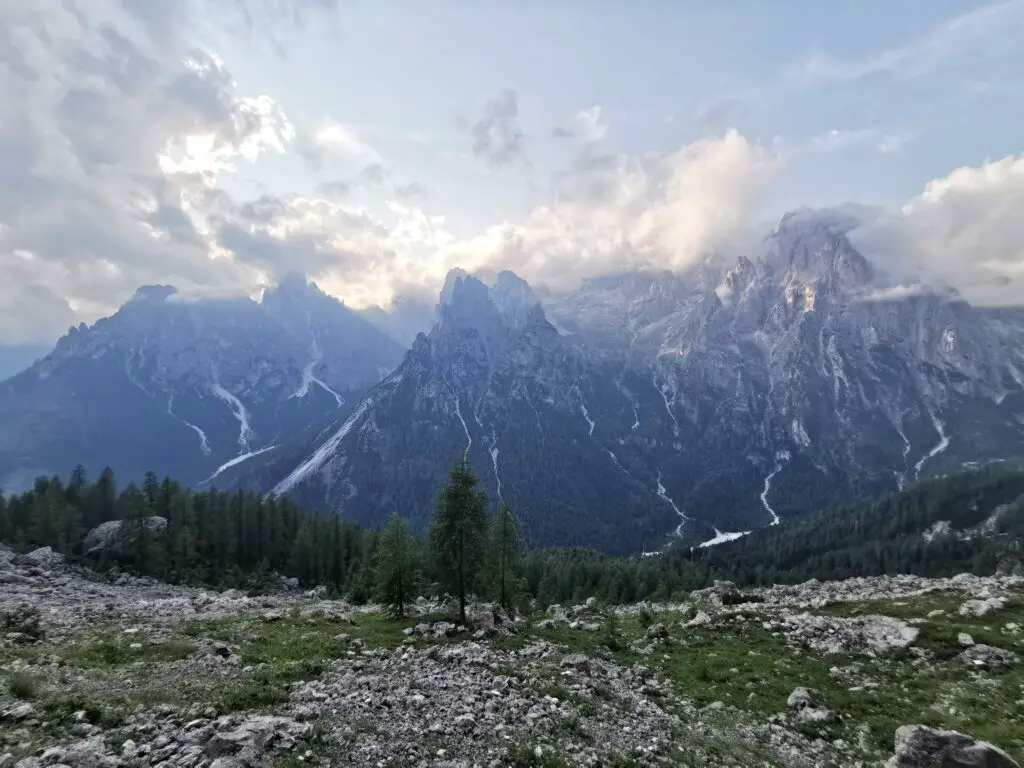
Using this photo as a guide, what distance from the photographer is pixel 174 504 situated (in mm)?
101688

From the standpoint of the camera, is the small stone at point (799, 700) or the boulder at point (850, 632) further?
the boulder at point (850, 632)

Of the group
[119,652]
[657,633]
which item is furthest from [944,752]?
[119,652]

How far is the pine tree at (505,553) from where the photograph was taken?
175 ft

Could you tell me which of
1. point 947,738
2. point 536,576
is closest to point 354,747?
point 947,738

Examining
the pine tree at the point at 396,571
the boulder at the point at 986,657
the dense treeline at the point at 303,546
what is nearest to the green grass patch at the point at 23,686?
the dense treeline at the point at 303,546

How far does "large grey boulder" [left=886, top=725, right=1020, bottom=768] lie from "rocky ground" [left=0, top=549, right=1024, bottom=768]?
0.05 meters

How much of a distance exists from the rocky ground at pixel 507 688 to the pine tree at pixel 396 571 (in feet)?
7.17

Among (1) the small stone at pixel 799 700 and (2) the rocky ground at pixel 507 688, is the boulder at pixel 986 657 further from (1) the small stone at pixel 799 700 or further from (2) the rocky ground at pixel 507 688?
(1) the small stone at pixel 799 700

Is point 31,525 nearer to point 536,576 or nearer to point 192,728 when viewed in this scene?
point 536,576

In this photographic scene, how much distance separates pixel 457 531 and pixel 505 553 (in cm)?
1121

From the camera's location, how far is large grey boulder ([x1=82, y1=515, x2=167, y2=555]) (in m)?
84.7

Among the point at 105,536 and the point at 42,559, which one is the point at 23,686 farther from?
the point at 105,536

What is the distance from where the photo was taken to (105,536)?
3418 inches

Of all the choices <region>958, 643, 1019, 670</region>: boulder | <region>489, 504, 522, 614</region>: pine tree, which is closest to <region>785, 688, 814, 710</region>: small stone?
<region>958, 643, 1019, 670</region>: boulder
